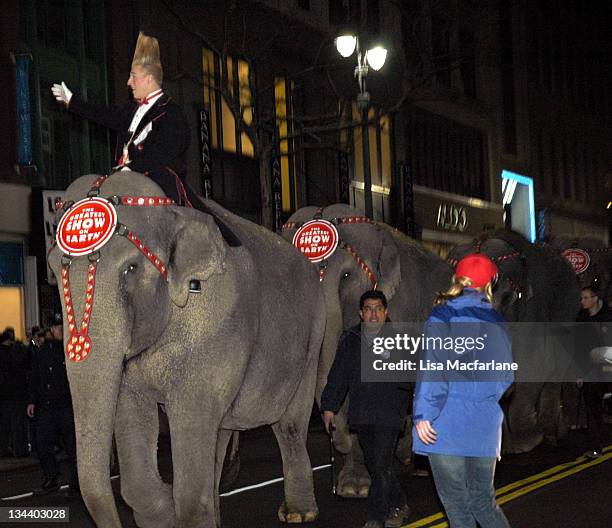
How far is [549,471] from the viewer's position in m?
14.6

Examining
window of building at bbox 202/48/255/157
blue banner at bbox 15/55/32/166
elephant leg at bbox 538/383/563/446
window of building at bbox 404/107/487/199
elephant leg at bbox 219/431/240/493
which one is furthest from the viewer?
window of building at bbox 404/107/487/199

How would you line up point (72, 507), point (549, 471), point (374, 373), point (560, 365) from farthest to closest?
1. point (560, 365)
2. point (549, 471)
3. point (72, 507)
4. point (374, 373)

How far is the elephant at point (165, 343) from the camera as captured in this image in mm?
8305

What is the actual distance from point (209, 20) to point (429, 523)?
2466 cm

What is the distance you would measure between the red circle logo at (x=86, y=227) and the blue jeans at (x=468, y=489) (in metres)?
2.34

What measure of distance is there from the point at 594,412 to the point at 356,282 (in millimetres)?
3776

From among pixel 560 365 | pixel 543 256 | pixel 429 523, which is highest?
pixel 543 256

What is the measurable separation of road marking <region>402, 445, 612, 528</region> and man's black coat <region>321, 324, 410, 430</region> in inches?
36.7

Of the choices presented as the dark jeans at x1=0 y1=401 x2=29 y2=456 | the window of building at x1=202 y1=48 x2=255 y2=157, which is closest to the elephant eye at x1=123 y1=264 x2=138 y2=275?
the dark jeans at x1=0 y1=401 x2=29 y2=456

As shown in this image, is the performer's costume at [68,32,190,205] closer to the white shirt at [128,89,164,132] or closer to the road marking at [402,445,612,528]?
Answer: the white shirt at [128,89,164,132]

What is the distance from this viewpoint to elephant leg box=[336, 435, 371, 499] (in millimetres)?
12797

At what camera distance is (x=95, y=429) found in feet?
26.9

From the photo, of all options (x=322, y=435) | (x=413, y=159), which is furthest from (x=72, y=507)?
(x=413, y=159)

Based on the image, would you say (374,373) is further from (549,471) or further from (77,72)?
(77,72)
